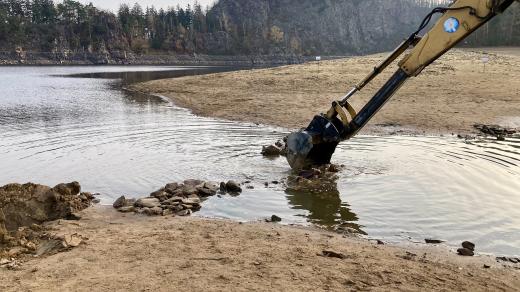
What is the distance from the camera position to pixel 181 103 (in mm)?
29078

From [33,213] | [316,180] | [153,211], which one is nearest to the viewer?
[33,213]

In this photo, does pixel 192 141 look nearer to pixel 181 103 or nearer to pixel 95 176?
pixel 95 176

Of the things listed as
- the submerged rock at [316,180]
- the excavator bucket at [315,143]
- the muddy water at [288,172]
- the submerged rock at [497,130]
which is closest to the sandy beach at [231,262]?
the muddy water at [288,172]

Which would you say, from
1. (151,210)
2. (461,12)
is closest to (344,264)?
(151,210)

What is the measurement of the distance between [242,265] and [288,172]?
615 cm

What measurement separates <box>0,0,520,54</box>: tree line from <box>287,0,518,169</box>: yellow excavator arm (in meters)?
137

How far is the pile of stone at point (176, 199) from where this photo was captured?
31.3 ft

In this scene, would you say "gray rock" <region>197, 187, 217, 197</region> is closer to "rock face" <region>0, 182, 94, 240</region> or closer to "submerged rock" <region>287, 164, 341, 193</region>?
"submerged rock" <region>287, 164, 341, 193</region>

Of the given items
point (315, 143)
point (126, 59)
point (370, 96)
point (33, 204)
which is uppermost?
point (126, 59)

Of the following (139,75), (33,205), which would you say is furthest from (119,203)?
(139,75)

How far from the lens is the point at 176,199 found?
10.0 metres

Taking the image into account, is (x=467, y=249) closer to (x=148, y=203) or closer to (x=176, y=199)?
(x=176, y=199)

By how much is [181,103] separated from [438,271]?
23957 mm

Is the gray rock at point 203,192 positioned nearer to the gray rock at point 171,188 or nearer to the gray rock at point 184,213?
the gray rock at point 171,188
